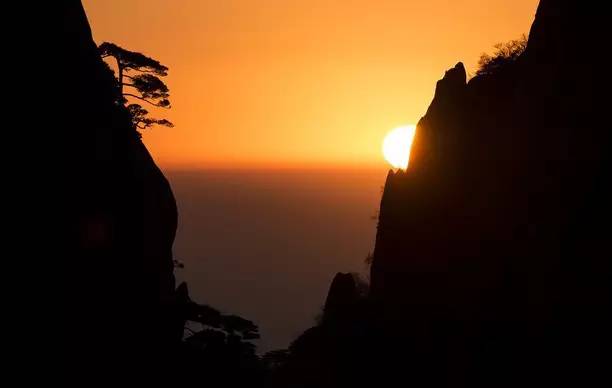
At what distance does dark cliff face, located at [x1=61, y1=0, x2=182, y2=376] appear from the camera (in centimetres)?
1747

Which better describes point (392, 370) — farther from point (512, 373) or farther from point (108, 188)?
point (108, 188)

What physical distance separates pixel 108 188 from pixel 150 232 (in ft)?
14.3

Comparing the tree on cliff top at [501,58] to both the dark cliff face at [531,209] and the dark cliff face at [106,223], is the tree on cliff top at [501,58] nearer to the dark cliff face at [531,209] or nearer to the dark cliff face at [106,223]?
the dark cliff face at [531,209]

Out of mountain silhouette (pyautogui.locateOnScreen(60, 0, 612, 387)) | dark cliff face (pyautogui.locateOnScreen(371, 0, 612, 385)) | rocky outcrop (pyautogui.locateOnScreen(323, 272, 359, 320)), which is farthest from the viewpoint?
rocky outcrop (pyautogui.locateOnScreen(323, 272, 359, 320))

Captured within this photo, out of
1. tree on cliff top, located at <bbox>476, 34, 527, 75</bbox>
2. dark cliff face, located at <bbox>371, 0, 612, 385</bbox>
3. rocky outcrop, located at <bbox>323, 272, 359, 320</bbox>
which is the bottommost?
rocky outcrop, located at <bbox>323, 272, 359, 320</bbox>

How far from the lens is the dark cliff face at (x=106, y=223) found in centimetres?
1747

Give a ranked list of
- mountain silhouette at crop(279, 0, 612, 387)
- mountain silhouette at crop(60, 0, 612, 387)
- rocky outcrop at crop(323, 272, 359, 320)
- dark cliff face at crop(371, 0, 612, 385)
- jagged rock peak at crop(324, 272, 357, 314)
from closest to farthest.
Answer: dark cliff face at crop(371, 0, 612, 385), mountain silhouette at crop(279, 0, 612, 387), mountain silhouette at crop(60, 0, 612, 387), rocky outcrop at crop(323, 272, 359, 320), jagged rock peak at crop(324, 272, 357, 314)

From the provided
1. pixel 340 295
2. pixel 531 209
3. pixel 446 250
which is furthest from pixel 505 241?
pixel 340 295

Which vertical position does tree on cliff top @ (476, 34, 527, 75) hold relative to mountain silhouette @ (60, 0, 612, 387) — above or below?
above

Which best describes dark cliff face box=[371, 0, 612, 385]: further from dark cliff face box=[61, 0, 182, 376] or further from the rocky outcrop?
dark cliff face box=[61, 0, 182, 376]

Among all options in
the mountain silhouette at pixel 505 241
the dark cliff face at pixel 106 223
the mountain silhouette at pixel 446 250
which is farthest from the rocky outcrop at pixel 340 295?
the dark cliff face at pixel 106 223

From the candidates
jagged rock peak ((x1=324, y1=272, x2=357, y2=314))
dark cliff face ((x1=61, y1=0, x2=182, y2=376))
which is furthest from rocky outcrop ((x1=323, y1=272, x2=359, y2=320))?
dark cliff face ((x1=61, y1=0, x2=182, y2=376))

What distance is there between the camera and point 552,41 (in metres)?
15.0

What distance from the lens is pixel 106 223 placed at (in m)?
19.3
